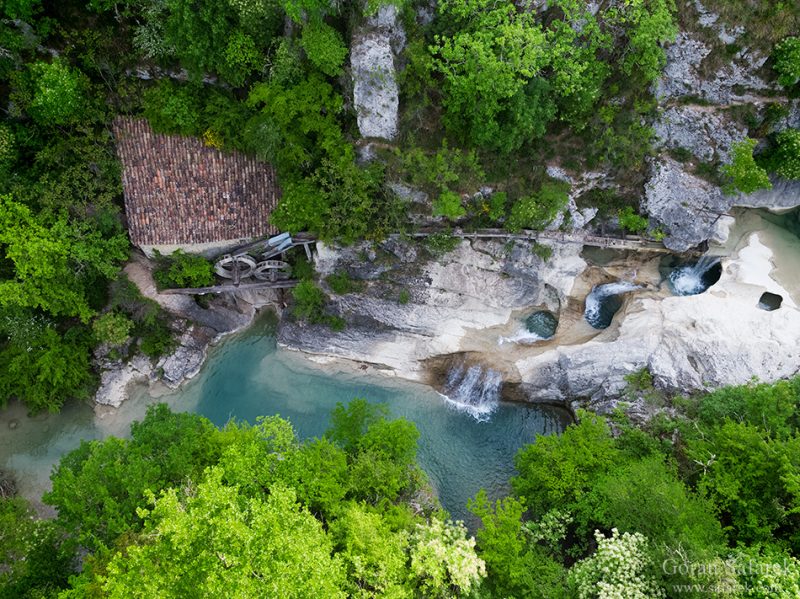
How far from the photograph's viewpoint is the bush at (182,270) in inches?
899

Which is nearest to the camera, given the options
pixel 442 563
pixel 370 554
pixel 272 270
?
pixel 370 554

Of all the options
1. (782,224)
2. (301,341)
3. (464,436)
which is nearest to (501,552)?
(464,436)

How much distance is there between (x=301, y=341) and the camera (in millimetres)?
25141

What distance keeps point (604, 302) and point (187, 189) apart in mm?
21701

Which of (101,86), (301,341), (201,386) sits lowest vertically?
(201,386)

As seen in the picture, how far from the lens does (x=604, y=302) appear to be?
1000 inches

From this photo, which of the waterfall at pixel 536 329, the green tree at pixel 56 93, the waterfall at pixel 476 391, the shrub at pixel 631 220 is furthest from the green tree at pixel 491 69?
the green tree at pixel 56 93

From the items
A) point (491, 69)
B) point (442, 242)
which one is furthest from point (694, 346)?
point (491, 69)

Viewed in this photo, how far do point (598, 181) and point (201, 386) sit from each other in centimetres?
2261

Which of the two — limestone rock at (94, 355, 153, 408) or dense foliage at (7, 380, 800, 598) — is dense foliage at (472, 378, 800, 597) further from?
limestone rock at (94, 355, 153, 408)

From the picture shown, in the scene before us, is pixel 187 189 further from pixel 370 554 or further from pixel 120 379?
pixel 370 554

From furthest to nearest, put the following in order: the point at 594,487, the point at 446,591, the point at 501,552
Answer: the point at 594,487 → the point at 501,552 → the point at 446,591

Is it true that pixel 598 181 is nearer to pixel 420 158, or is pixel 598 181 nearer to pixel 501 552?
pixel 420 158

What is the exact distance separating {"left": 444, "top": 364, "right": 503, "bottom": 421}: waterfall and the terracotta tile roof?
12.4 meters
